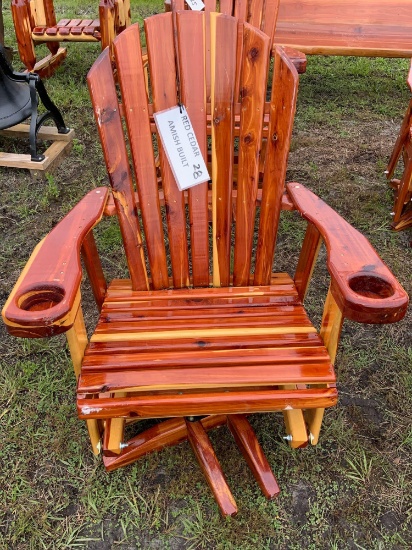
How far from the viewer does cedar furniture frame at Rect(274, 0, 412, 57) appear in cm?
370

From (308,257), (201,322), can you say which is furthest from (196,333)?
(308,257)

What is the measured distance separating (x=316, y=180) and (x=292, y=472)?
2114 millimetres

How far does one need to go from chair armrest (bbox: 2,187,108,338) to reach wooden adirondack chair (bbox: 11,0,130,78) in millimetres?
2989

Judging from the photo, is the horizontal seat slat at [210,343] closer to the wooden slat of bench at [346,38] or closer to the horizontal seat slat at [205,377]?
the horizontal seat slat at [205,377]

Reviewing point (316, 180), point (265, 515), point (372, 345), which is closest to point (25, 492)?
point (265, 515)

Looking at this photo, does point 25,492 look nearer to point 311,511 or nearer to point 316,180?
point 311,511

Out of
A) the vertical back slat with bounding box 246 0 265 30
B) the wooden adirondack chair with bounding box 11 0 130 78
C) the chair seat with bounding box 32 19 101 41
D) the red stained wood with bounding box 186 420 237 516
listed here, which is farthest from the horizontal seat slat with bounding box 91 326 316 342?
the chair seat with bounding box 32 19 101 41

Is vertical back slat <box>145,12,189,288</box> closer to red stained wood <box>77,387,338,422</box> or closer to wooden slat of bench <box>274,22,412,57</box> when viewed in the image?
red stained wood <box>77,387,338,422</box>

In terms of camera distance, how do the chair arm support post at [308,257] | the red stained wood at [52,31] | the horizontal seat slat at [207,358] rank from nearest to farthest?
the horizontal seat slat at [207,358] < the chair arm support post at [308,257] < the red stained wood at [52,31]

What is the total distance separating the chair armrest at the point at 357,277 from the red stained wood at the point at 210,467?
0.75m

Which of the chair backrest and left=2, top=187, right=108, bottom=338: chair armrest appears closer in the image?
left=2, top=187, right=108, bottom=338: chair armrest

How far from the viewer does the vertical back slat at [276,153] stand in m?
1.52

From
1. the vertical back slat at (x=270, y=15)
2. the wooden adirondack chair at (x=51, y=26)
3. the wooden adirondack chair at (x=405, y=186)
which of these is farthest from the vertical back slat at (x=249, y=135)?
the wooden adirondack chair at (x=51, y=26)

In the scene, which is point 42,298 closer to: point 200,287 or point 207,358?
point 207,358
